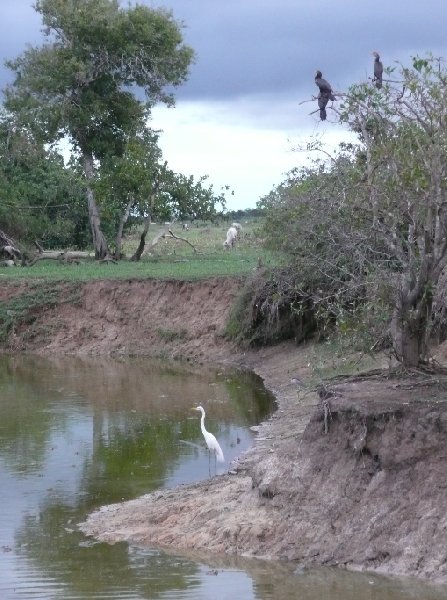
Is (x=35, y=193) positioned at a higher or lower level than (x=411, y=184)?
higher

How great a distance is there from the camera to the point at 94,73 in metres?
41.5

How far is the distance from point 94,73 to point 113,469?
27.3 m

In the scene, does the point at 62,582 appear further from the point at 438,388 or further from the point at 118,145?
the point at 118,145

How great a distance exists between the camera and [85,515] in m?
14.2

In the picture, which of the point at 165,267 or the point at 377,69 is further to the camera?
the point at 165,267

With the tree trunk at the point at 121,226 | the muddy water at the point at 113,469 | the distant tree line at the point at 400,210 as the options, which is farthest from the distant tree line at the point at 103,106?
the distant tree line at the point at 400,210

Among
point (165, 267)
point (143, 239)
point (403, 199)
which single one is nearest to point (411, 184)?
point (403, 199)

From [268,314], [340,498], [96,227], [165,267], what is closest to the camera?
[340,498]

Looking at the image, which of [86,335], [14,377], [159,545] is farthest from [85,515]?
[86,335]

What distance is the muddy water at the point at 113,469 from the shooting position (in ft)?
36.4

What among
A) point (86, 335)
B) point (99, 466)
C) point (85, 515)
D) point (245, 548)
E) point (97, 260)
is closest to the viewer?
point (245, 548)

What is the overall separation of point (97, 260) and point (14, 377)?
14.2 meters

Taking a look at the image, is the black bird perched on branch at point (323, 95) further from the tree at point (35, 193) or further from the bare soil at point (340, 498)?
the tree at point (35, 193)

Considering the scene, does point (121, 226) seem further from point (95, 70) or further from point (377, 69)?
point (377, 69)
